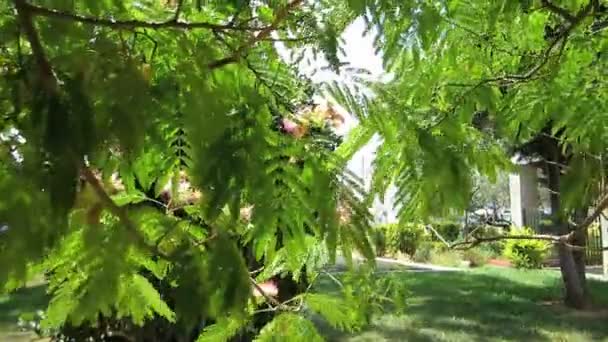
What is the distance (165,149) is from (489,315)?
682cm

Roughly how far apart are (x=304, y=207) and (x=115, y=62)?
47 centimetres

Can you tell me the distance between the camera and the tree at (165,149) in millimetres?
1115

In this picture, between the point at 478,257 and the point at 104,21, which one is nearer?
the point at 104,21

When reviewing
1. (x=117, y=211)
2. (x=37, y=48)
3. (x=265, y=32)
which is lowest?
(x=117, y=211)

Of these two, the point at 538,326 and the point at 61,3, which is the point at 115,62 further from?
the point at 538,326

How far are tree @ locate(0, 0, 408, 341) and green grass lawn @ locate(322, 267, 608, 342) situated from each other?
4.03 m

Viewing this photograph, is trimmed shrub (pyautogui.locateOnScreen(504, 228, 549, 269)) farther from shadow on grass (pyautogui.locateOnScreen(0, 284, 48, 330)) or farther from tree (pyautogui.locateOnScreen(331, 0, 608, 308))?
tree (pyautogui.locateOnScreen(331, 0, 608, 308))

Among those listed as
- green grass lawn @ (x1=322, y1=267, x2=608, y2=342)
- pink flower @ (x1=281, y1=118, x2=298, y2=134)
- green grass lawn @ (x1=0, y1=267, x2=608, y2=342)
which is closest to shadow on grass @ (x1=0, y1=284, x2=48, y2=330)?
green grass lawn @ (x1=0, y1=267, x2=608, y2=342)

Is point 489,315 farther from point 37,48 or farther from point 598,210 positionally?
point 37,48

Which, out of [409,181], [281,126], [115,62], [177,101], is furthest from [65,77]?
[409,181]

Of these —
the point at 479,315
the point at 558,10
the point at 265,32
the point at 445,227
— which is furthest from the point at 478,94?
the point at 479,315

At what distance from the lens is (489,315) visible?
7707 millimetres

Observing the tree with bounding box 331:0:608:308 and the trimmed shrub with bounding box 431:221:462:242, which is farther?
the trimmed shrub with bounding box 431:221:462:242

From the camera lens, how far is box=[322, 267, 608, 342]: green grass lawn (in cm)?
673
